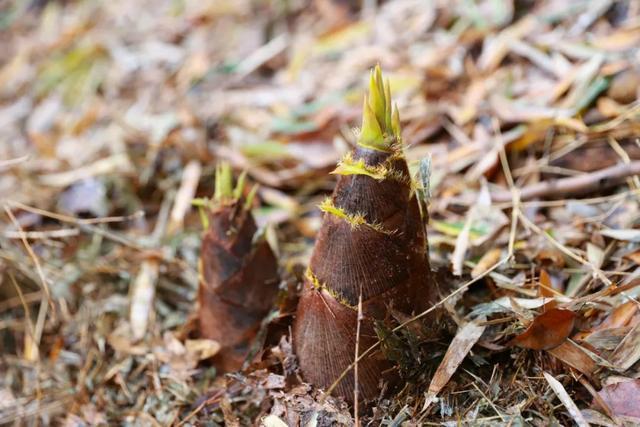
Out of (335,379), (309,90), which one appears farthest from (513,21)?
(335,379)

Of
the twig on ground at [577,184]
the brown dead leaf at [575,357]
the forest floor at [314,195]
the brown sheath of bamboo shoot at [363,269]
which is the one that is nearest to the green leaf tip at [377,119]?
the brown sheath of bamboo shoot at [363,269]

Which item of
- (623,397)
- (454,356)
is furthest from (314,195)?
(623,397)

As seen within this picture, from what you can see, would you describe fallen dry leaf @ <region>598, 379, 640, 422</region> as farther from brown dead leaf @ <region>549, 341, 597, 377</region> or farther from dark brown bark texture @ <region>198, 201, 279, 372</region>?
dark brown bark texture @ <region>198, 201, 279, 372</region>

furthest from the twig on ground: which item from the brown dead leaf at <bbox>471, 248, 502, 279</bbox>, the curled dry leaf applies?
the curled dry leaf

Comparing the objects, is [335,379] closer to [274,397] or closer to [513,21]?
[274,397]

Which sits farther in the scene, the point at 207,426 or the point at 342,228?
the point at 207,426
